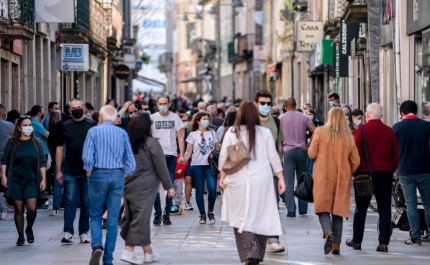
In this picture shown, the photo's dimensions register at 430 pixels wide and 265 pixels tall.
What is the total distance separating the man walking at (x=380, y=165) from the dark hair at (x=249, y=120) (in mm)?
1876

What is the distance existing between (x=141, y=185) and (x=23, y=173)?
108 inches

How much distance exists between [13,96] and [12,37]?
2.79 m

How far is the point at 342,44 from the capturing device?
3303cm

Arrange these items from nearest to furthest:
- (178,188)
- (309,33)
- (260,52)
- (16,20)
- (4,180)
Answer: (4,180) < (178,188) < (16,20) < (309,33) < (260,52)

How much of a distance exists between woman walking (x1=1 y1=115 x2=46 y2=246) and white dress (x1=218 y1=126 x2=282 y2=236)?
11.4 ft

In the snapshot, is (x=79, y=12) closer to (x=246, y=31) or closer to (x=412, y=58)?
(x=412, y=58)

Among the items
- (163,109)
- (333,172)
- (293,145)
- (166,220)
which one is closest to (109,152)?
(333,172)

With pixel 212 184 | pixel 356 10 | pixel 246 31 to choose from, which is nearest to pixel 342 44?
pixel 356 10

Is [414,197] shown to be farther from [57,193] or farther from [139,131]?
[57,193]

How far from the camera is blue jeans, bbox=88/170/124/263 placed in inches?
492

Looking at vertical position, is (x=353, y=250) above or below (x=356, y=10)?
below

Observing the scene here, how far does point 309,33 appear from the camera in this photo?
41.6 meters

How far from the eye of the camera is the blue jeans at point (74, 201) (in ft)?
49.2

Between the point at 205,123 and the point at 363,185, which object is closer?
the point at 363,185
